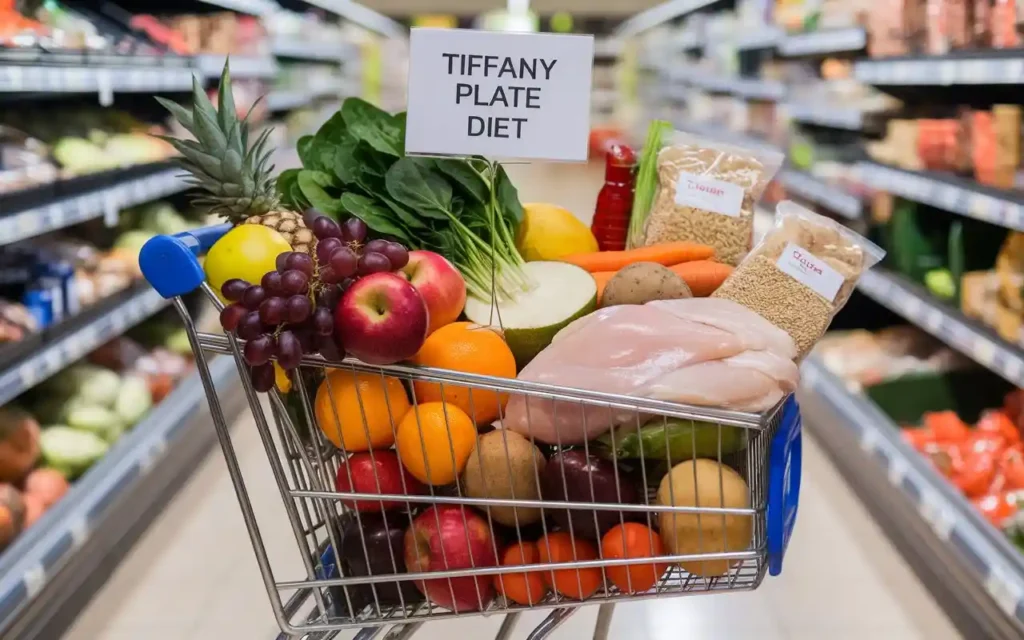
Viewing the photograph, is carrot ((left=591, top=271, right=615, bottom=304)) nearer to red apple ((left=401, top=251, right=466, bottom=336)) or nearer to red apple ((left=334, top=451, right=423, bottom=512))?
red apple ((left=401, top=251, right=466, bottom=336))

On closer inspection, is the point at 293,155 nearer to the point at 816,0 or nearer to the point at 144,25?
the point at 144,25

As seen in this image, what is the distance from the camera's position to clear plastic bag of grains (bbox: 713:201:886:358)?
50.7 inches

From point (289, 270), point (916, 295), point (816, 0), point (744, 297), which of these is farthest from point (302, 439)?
point (816, 0)

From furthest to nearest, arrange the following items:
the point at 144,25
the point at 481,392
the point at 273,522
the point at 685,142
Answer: the point at 144,25, the point at 273,522, the point at 685,142, the point at 481,392

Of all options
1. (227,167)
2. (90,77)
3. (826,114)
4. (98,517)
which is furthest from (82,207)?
(826,114)

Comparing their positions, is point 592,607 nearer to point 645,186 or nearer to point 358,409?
point 645,186

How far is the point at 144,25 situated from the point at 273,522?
2192mm

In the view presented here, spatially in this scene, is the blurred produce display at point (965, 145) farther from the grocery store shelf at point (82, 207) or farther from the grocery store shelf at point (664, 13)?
the grocery store shelf at point (664, 13)

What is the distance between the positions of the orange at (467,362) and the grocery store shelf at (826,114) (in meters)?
3.23

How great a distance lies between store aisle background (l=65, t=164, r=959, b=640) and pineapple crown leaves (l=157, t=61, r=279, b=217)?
1.33 m

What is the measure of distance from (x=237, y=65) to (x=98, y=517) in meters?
2.77

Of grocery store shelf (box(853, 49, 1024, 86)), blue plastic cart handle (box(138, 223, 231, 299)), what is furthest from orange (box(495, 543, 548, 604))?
grocery store shelf (box(853, 49, 1024, 86))

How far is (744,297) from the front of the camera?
4.28ft

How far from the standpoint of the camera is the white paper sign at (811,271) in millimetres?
1294
